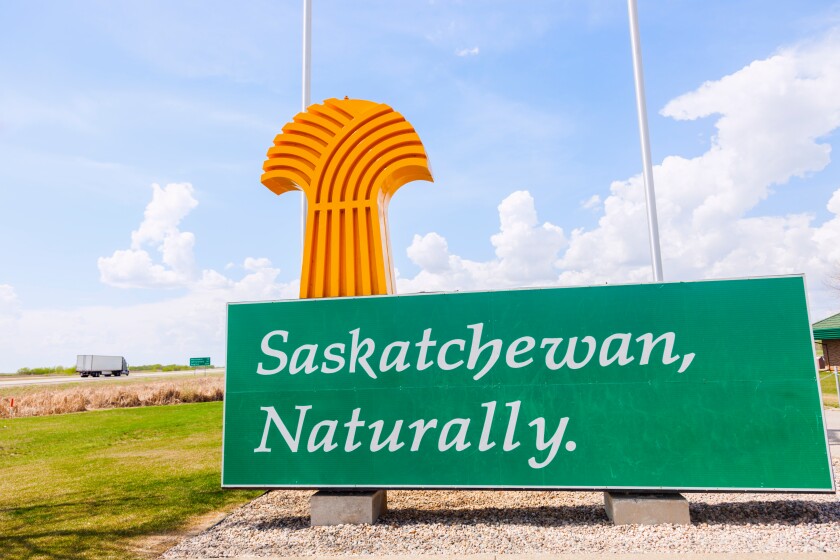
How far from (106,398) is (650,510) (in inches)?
988

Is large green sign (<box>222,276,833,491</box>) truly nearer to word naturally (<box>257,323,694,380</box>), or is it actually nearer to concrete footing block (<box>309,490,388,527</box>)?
word naturally (<box>257,323,694,380</box>)

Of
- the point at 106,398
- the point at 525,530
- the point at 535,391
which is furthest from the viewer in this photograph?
the point at 106,398

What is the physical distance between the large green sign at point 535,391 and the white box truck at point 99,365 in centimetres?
5777

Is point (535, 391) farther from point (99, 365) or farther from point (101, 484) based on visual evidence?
point (99, 365)

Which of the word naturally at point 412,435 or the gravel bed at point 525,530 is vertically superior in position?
the word naturally at point 412,435

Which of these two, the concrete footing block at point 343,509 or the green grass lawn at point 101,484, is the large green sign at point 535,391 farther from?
the green grass lawn at point 101,484

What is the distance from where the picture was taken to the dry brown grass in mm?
21797

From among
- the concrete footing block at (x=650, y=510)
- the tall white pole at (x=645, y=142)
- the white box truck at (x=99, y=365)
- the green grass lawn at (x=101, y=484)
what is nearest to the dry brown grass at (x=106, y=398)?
the green grass lawn at (x=101, y=484)

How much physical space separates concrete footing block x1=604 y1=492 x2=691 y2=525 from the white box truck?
61172 mm

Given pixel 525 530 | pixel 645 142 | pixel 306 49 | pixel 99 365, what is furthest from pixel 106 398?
pixel 99 365

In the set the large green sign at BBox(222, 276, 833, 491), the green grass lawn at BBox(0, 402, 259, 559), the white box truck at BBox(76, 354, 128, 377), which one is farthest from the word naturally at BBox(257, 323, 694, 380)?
the white box truck at BBox(76, 354, 128, 377)

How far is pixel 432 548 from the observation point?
5.86m

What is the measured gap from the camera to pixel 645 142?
36.6 feet

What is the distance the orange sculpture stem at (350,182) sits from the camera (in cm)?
777
